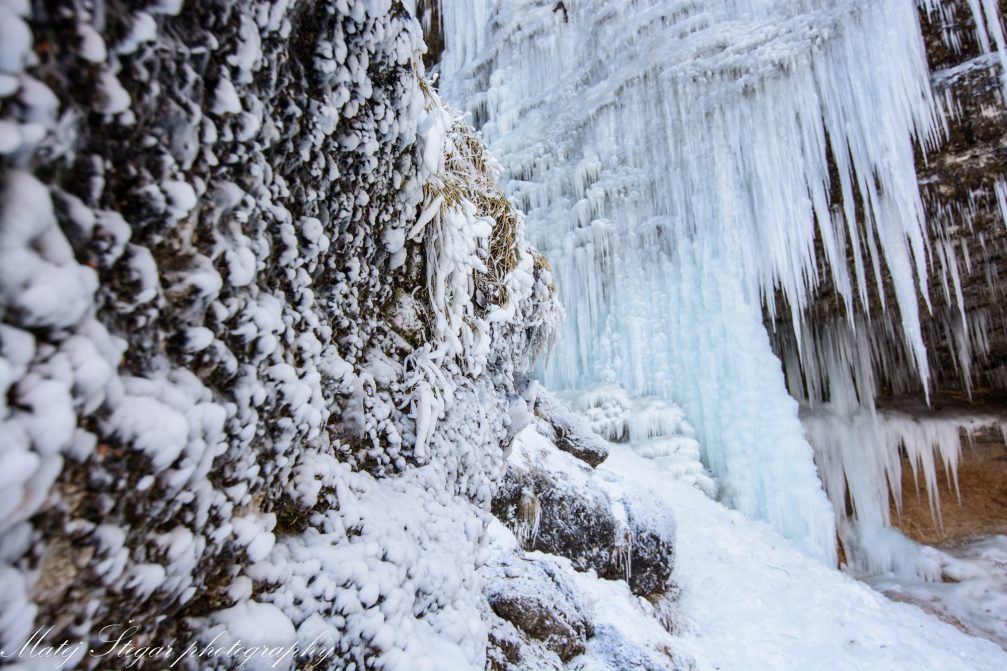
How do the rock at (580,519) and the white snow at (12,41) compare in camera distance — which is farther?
the rock at (580,519)

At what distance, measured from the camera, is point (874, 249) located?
6055 mm

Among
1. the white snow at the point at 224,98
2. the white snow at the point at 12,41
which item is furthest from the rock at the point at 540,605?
the white snow at the point at 12,41

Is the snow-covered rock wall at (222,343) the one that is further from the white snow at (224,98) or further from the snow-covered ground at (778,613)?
the snow-covered ground at (778,613)

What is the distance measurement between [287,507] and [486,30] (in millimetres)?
9839

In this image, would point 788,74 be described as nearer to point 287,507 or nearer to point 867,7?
point 867,7

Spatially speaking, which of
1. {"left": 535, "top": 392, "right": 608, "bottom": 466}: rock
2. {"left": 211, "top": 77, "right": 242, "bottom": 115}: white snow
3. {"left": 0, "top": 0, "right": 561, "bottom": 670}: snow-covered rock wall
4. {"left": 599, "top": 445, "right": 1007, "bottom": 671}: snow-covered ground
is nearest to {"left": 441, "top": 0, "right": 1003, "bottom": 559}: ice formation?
{"left": 599, "top": 445, "right": 1007, "bottom": 671}: snow-covered ground

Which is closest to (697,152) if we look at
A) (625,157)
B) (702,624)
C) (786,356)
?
(625,157)

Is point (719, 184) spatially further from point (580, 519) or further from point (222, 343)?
point (222, 343)

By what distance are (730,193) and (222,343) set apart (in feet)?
22.3

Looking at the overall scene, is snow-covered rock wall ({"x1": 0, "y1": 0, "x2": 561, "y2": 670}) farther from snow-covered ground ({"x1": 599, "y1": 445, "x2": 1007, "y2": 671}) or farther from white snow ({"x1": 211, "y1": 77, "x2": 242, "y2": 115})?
snow-covered ground ({"x1": 599, "y1": 445, "x2": 1007, "y2": 671})

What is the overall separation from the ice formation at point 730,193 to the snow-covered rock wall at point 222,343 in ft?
18.2

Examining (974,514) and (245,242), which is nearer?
(245,242)

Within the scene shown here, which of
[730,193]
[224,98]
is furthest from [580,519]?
[730,193]

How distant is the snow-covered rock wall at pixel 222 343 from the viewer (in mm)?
579
